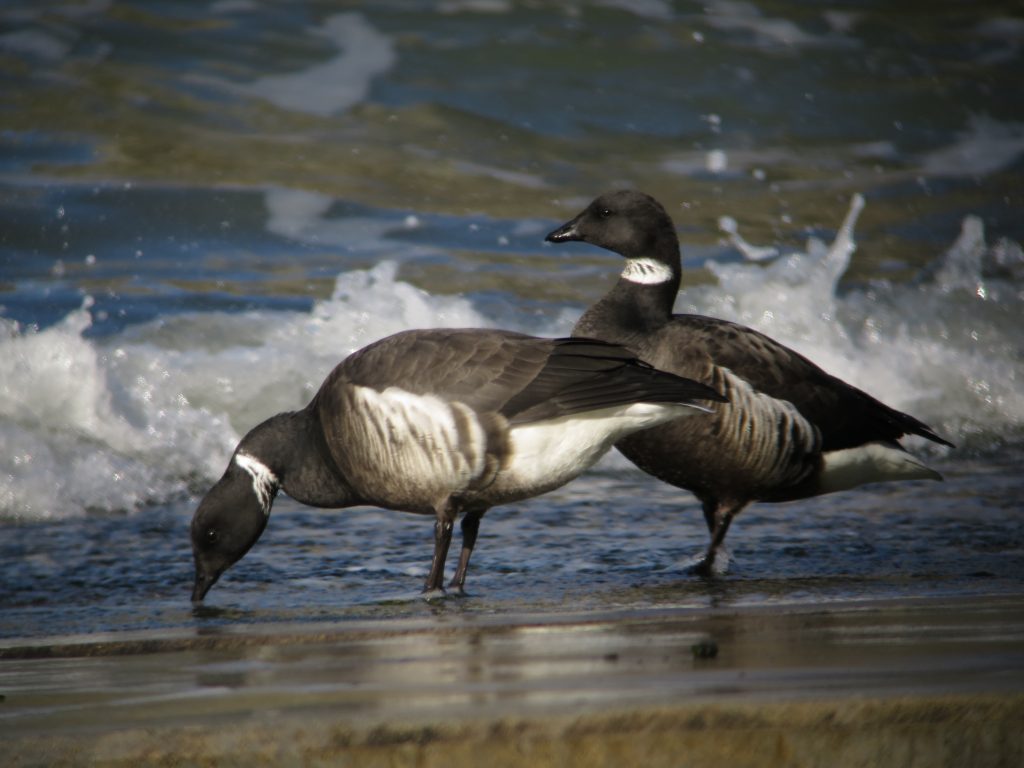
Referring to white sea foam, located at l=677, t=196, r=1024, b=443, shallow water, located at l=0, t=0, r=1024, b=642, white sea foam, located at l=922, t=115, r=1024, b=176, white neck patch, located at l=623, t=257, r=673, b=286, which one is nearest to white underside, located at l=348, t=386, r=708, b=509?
shallow water, located at l=0, t=0, r=1024, b=642

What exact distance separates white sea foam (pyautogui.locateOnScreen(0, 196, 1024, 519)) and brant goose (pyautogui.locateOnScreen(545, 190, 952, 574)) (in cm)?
256

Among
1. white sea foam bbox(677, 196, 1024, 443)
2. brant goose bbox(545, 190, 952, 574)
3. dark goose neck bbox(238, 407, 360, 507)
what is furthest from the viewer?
white sea foam bbox(677, 196, 1024, 443)

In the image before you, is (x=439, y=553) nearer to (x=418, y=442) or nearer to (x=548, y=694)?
(x=418, y=442)

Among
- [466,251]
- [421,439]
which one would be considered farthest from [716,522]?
[466,251]

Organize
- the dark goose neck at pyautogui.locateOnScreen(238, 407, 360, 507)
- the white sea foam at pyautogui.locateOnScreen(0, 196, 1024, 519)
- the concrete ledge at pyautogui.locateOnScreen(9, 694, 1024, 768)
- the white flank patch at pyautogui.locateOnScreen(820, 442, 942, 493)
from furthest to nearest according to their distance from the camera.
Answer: the white sea foam at pyautogui.locateOnScreen(0, 196, 1024, 519) < the white flank patch at pyautogui.locateOnScreen(820, 442, 942, 493) < the dark goose neck at pyautogui.locateOnScreen(238, 407, 360, 507) < the concrete ledge at pyautogui.locateOnScreen(9, 694, 1024, 768)

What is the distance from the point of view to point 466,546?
5.98 m

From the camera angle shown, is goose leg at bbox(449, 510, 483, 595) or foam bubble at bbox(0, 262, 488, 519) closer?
goose leg at bbox(449, 510, 483, 595)

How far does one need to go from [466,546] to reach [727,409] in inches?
53.5

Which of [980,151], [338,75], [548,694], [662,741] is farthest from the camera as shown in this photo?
[980,151]

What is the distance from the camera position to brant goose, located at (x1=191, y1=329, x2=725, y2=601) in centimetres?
562

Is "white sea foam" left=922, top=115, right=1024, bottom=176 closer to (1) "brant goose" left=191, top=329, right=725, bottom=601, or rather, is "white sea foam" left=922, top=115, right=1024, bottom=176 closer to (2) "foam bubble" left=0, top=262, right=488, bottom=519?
(2) "foam bubble" left=0, top=262, right=488, bottom=519

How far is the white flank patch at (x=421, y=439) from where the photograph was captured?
5645 millimetres

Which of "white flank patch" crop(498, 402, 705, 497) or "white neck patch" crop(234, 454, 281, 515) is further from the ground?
"white flank patch" crop(498, 402, 705, 497)

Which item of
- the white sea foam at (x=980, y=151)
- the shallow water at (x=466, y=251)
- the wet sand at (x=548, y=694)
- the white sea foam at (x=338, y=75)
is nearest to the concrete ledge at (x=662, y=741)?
the wet sand at (x=548, y=694)
